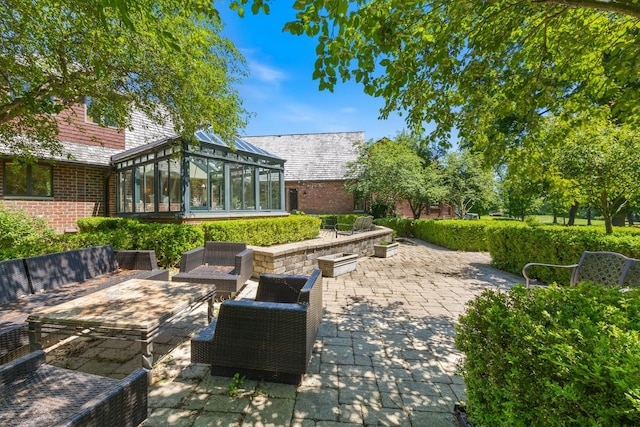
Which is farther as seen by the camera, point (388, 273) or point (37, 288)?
point (388, 273)

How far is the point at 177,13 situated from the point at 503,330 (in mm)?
6941

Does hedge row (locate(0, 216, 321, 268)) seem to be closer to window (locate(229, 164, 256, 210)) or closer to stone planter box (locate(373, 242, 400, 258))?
window (locate(229, 164, 256, 210))

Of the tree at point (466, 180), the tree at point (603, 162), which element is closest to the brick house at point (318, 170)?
the tree at point (466, 180)

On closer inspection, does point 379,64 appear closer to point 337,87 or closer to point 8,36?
point 337,87

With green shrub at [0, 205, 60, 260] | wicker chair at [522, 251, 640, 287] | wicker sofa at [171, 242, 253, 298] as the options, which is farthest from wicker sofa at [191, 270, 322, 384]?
green shrub at [0, 205, 60, 260]

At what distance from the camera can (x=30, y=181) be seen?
32.2 ft

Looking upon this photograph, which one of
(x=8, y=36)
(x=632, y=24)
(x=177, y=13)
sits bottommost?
(x=632, y=24)

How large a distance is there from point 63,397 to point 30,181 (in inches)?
484

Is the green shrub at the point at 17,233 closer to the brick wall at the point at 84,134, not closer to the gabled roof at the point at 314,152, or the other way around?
the brick wall at the point at 84,134

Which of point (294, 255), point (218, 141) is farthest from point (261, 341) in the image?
point (218, 141)

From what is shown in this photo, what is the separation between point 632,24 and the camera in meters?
3.56

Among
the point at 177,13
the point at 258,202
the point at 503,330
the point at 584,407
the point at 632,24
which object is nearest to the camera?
the point at 584,407

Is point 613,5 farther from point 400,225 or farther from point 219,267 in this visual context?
point 400,225

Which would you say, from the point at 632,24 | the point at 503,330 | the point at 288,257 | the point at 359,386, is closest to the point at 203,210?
the point at 288,257
